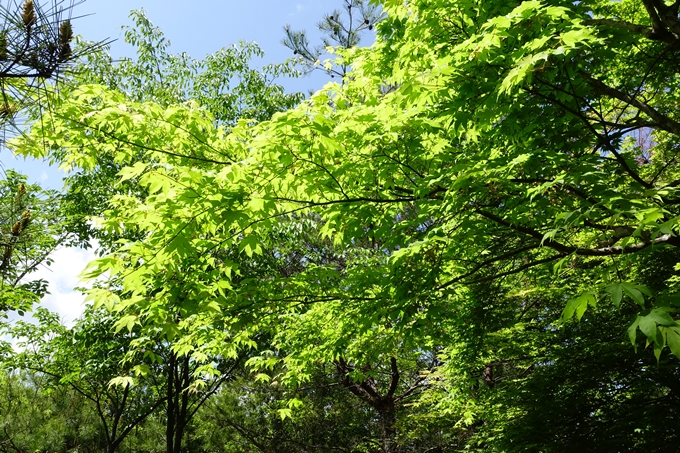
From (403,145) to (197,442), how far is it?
17418 millimetres

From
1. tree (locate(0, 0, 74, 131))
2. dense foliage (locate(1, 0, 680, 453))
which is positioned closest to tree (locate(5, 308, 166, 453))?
dense foliage (locate(1, 0, 680, 453))

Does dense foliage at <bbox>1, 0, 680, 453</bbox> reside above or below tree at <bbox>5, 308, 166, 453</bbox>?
below

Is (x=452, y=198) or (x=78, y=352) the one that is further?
(x=78, y=352)

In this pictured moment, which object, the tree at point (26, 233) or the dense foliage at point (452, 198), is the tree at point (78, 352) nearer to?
the tree at point (26, 233)

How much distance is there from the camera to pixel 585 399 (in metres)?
5.41

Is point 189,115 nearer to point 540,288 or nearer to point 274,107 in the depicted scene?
point 540,288

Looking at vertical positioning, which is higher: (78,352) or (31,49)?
(78,352)

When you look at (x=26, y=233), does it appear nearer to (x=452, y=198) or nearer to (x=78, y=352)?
(x=452, y=198)

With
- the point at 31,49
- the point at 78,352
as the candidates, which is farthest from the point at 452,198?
the point at 78,352

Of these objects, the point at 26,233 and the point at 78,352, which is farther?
the point at 78,352

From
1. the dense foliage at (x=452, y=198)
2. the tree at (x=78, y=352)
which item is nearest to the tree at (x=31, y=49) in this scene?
the dense foliage at (x=452, y=198)

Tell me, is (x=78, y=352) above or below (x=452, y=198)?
above

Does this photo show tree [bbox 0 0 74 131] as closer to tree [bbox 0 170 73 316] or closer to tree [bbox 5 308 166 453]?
tree [bbox 0 170 73 316]

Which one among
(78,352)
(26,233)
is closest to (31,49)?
(26,233)
